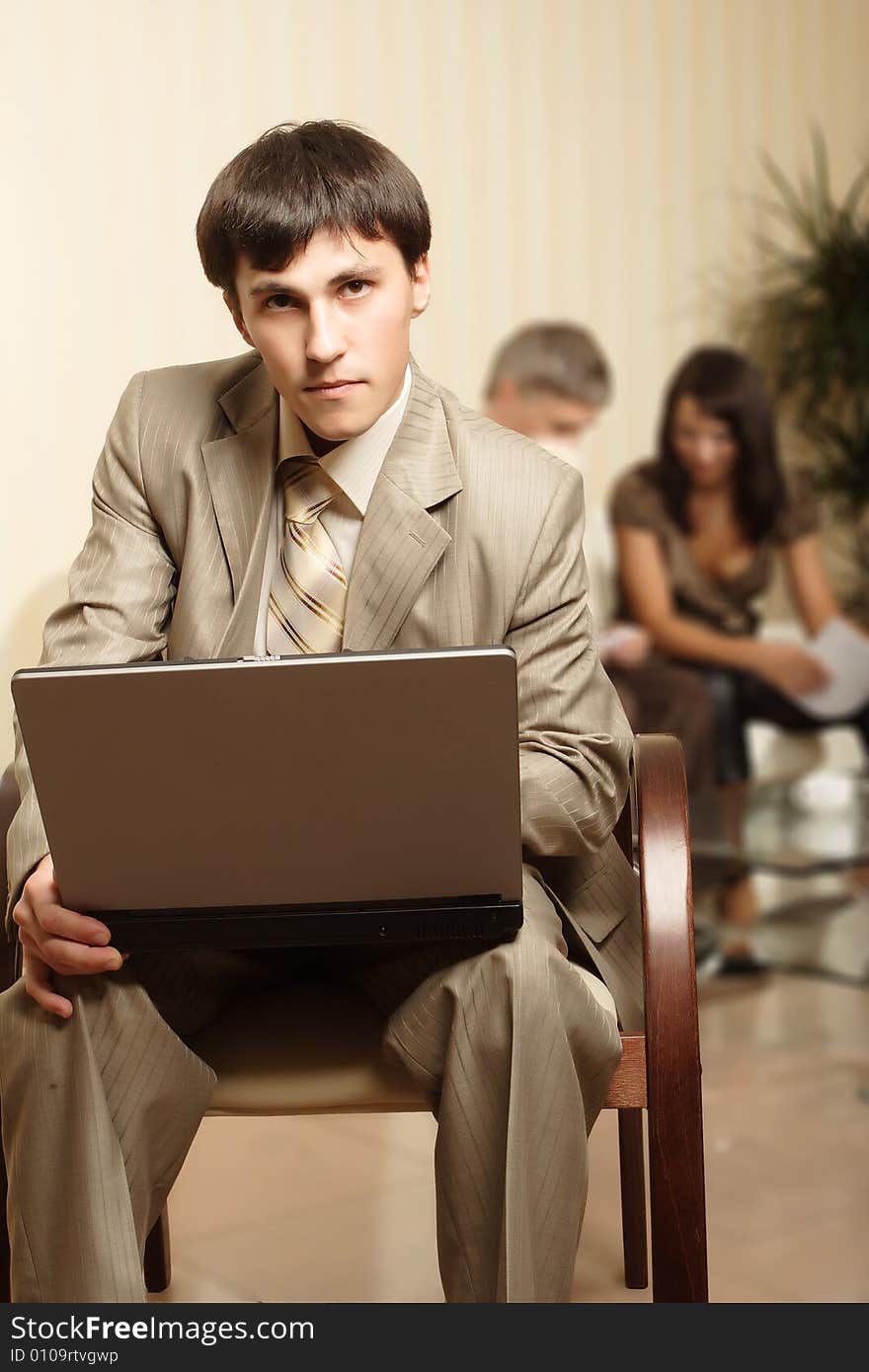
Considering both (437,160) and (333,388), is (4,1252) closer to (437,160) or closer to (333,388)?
(333,388)

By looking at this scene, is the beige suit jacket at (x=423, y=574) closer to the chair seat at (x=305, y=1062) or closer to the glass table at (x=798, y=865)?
the chair seat at (x=305, y=1062)

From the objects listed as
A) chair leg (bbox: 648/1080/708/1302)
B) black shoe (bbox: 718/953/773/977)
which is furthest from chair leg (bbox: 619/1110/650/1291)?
black shoe (bbox: 718/953/773/977)

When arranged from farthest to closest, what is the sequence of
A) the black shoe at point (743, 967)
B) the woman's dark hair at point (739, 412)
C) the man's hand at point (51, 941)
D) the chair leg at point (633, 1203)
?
1. the woman's dark hair at point (739, 412)
2. the black shoe at point (743, 967)
3. the chair leg at point (633, 1203)
4. the man's hand at point (51, 941)

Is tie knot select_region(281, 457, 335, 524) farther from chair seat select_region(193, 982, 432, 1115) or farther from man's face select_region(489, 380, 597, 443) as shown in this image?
man's face select_region(489, 380, 597, 443)

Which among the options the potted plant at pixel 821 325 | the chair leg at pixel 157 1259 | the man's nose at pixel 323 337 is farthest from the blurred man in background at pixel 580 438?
the man's nose at pixel 323 337

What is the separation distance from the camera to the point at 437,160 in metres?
3.69

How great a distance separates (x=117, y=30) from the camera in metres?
Result: 2.66

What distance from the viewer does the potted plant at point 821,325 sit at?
4.50 metres

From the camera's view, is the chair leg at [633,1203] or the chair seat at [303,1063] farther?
the chair leg at [633,1203]

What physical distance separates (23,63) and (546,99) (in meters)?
1.84

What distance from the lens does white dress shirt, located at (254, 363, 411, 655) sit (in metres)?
1.76

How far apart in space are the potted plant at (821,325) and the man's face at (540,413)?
0.80m

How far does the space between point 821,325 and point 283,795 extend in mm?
3557

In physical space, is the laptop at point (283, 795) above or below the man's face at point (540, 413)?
below
